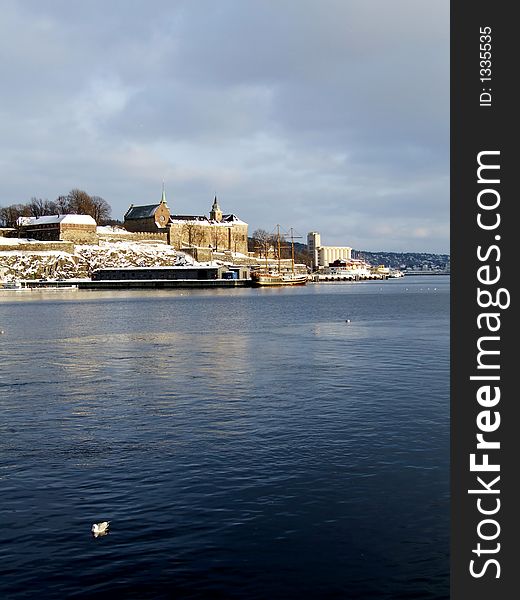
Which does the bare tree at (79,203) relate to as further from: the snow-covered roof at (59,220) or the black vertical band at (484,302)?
the black vertical band at (484,302)

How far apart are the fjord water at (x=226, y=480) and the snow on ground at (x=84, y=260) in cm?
13691

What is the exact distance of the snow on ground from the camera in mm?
160000

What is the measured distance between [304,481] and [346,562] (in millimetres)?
3685

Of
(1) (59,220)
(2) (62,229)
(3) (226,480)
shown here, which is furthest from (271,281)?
(3) (226,480)

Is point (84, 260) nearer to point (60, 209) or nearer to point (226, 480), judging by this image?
point (60, 209)

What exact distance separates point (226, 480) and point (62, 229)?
16376cm

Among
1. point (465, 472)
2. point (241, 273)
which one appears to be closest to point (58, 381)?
point (465, 472)

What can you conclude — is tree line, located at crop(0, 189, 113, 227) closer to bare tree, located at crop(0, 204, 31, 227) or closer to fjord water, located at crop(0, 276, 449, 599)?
bare tree, located at crop(0, 204, 31, 227)

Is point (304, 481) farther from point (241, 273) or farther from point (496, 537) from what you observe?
point (241, 273)

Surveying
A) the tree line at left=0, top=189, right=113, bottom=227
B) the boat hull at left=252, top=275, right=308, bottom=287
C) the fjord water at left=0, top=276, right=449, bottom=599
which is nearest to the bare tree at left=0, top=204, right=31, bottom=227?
the tree line at left=0, top=189, right=113, bottom=227

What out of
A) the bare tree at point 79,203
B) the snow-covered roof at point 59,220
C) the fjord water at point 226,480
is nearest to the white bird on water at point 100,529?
the fjord water at point 226,480

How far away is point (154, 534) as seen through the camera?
11.5 metres

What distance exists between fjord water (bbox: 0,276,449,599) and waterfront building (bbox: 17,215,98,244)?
5688 inches

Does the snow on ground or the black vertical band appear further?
the snow on ground
